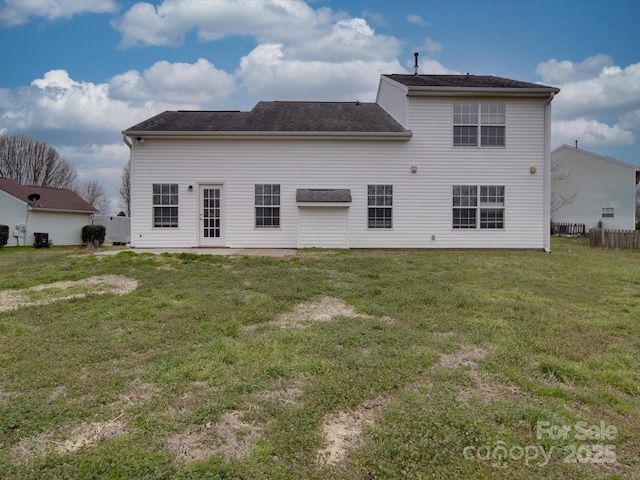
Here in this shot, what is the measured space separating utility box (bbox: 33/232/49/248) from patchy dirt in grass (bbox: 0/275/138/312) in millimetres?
20563

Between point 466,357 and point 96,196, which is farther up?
point 96,196

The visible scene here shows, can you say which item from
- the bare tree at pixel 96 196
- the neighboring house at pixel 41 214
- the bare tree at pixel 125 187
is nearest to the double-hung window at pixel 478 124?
the neighboring house at pixel 41 214

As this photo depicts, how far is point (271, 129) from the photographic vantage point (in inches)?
508

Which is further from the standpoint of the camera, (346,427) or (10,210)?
(10,210)

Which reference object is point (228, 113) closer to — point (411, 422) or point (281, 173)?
point (281, 173)

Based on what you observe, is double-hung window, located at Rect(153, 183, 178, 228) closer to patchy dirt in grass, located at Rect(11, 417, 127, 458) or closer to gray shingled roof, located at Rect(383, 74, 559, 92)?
gray shingled roof, located at Rect(383, 74, 559, 92)

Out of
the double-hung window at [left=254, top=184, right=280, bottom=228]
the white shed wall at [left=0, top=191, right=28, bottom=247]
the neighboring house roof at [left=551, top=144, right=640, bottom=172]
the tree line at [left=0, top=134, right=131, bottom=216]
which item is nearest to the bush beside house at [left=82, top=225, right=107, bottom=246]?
the white shed wall at [left=0, top=191, right=28, bottom=247]

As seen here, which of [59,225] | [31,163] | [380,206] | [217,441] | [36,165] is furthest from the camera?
[36,165]

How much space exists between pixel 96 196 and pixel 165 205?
1503 inches

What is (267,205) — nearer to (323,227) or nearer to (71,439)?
(323,227)

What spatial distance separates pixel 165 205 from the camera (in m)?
13.0

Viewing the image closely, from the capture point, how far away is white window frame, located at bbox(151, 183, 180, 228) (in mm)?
12992

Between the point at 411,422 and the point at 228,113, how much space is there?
549 inches

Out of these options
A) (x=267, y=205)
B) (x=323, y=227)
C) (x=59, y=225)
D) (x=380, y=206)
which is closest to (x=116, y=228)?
(x=59, y=225)
